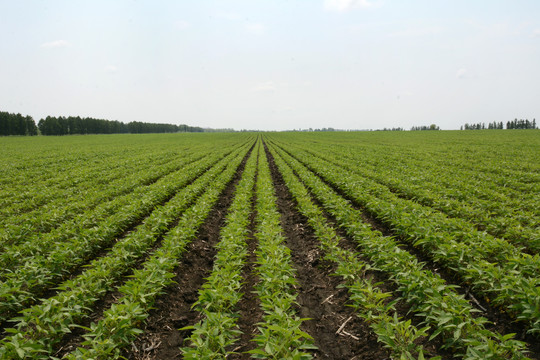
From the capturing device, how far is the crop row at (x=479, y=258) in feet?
12.1

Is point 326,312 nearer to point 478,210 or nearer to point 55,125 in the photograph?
point 478,210

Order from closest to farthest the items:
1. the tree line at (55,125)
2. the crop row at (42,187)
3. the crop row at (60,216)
Answer: the crop row at (60,216), the crop row at (42,187), the tree line at (55,125)

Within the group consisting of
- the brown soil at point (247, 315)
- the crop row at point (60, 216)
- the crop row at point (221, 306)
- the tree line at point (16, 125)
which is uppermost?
the tree line at point (16, 125)

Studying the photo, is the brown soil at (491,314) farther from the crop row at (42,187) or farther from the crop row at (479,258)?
the crop row at (42,187)

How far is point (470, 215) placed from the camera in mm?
8102

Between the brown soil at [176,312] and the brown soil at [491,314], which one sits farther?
the brown soil at [176,312]

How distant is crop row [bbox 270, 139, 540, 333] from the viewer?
3691 mm

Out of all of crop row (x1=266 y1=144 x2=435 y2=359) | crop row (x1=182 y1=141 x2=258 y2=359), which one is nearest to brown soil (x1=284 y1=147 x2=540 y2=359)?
crop row (x1=266 y1=144 x2=435 y2=359)

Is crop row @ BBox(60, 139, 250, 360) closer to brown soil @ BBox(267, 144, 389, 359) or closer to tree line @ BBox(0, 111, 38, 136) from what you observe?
brown soil @ BBox(267, 144, 389, 359)

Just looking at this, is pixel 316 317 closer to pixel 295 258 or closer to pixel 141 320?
pixel 295 258

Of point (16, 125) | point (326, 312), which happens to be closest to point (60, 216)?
point (326, 312)

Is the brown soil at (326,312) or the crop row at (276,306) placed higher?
the crop row at (276,306)

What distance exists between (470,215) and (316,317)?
6.98m

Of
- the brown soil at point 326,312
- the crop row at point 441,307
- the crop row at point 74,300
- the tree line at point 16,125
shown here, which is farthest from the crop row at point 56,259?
the tree line at point 16,125
